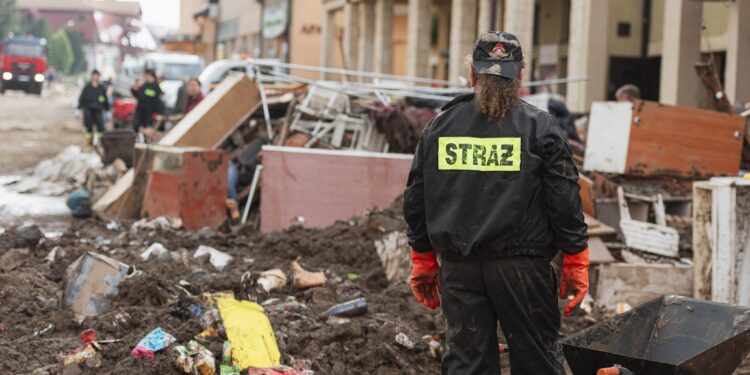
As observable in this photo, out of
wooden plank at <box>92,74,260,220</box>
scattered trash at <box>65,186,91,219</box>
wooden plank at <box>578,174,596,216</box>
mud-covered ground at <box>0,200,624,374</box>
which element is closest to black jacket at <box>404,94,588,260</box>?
mud-covered ground at <box>0,200,624,374</box>

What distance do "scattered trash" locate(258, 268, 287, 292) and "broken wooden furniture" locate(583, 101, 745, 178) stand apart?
336cm

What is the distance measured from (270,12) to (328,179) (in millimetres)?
33795

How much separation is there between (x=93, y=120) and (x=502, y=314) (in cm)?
1952

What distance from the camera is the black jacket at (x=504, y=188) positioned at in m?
4.09

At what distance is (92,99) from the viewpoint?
861 inches

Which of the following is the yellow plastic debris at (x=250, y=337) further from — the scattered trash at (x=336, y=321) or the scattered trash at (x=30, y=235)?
the scattered trash at (x=30, y=235)

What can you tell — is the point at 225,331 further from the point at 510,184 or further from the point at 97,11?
the point at 97,11

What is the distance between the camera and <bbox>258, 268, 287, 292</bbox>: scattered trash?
718 cm

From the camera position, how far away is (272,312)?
252 inches

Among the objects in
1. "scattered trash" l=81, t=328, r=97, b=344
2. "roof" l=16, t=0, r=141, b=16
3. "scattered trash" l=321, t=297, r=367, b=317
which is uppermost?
"roof" l=16, t=0, r=141, b=16

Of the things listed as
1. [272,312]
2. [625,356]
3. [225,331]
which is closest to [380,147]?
[272,312]

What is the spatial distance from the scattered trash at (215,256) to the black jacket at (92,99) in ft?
46.1

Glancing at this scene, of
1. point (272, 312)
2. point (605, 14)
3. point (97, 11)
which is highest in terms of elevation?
point (97, 11)

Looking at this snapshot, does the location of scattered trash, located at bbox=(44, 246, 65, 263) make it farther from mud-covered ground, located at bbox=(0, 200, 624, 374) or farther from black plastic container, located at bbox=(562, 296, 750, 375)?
black plastic container, located at bbox=(562, 296, 750, 375)
